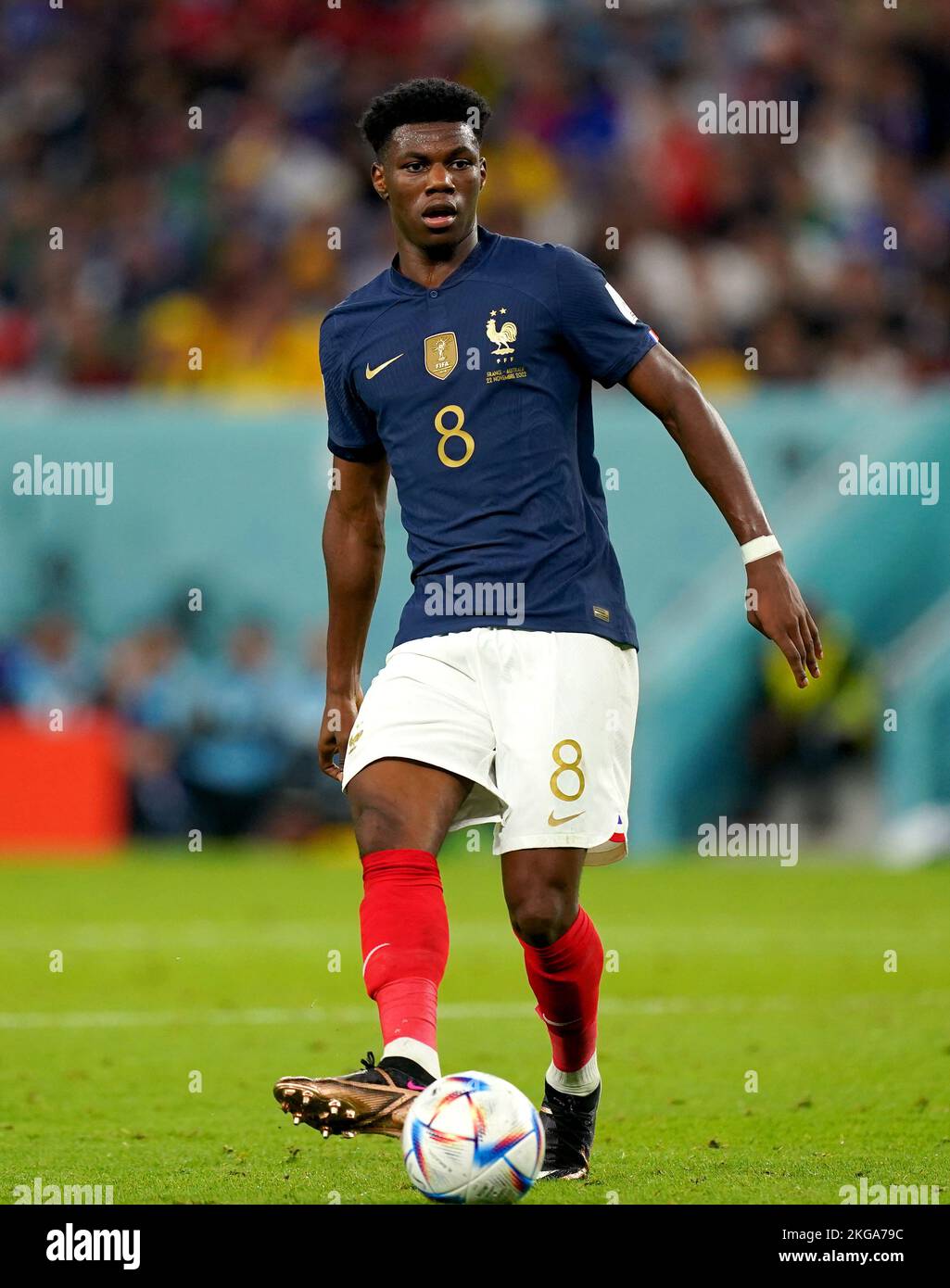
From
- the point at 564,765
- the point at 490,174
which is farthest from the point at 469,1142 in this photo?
the point at 490,174

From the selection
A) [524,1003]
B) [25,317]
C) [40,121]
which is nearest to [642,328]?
[524,1003]

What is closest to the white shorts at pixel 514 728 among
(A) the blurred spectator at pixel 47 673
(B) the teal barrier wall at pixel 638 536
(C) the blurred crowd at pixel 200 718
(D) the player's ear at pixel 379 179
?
(D) the player's ear at pixel 379 179

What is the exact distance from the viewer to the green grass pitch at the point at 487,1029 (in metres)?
4.83

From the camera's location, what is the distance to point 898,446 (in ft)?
46.1

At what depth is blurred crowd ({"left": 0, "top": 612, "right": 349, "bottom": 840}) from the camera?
14.3 m

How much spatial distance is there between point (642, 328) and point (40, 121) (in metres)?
14.3

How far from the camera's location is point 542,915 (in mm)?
4562

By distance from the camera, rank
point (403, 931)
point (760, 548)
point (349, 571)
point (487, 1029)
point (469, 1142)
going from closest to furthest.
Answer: point (469, 1142), point (403, 931), point (760, 548), point (349, 571), point (487, 1029)

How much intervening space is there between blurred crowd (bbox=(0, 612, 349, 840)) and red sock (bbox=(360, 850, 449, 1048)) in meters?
Answer: 9.85

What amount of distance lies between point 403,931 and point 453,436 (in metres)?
1.15

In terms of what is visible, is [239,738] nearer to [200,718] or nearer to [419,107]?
[200,718]

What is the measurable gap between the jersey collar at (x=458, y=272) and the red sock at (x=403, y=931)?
1.37 m

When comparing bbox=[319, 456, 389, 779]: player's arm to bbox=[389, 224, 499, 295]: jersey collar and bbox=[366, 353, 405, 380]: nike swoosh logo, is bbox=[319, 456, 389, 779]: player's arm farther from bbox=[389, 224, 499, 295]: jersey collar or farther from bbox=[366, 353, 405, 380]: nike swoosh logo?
bbox=[389, 224, 499, 295]: jersey collar
